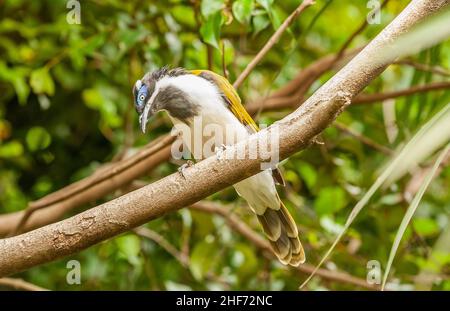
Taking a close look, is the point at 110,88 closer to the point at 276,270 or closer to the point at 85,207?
the point at 85,207

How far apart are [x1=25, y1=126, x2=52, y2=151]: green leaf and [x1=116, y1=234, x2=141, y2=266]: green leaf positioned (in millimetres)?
779

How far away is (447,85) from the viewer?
276 cm

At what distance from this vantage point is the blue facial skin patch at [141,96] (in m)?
2.20

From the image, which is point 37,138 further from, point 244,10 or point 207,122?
point 244,10

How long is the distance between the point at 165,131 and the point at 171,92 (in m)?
1.14

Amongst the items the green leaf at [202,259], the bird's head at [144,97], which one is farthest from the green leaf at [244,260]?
the bird's head at [144,97]

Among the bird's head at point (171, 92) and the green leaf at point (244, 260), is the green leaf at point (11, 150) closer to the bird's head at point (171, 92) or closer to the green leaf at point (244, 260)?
the green leaf at point (244, 260)

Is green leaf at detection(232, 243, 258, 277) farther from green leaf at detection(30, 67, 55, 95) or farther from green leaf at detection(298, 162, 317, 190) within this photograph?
green leaf at detection(30, 67, 55, 95)

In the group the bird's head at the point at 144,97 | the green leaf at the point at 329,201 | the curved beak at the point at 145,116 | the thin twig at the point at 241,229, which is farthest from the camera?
the green leaf at the point at 329,201

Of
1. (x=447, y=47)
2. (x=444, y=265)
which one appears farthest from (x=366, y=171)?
(x=447, y=47)

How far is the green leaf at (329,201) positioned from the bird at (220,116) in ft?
2.15
